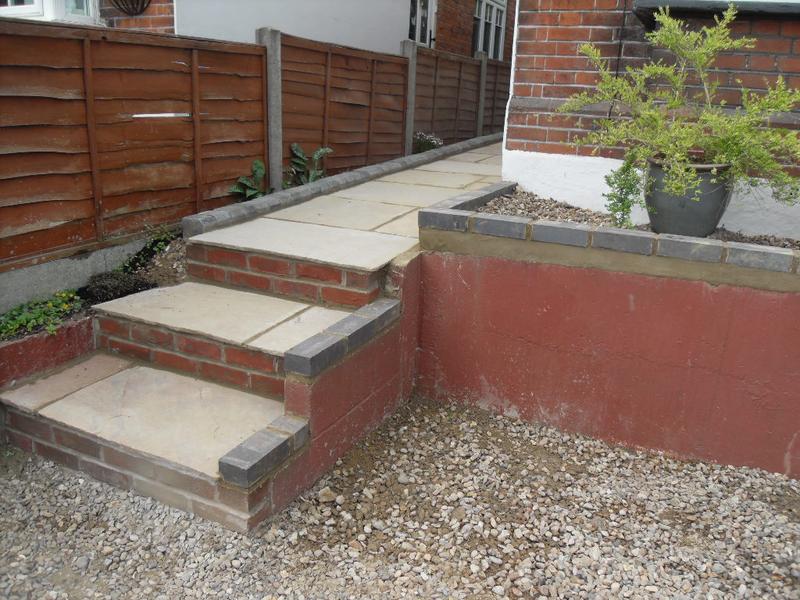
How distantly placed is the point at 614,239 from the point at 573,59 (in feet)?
5.34

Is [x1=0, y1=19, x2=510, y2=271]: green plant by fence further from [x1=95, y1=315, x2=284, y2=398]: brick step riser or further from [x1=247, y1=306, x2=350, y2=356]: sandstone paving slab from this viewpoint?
[x1=247, y1=306, x2=350, y2=356]: sandstone paving slab

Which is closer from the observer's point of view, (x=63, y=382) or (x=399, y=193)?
(x=63, y=382)

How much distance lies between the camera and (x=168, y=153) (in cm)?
434

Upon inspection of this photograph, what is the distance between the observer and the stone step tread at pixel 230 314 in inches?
126

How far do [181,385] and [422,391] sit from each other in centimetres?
133

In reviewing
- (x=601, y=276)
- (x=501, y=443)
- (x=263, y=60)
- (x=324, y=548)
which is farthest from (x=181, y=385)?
(x=263, y=60)

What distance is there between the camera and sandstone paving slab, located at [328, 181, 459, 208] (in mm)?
5114

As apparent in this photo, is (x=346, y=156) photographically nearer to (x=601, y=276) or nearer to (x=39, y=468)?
(x=601, y=276)

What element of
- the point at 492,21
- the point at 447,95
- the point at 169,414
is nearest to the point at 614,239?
the point at 169,414

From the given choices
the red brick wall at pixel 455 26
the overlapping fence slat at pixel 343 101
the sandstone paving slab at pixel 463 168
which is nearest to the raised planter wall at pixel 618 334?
the overlapping fence slat at pixel 343 101

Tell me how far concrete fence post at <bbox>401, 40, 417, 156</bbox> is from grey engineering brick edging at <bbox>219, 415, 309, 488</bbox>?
5.64 meters

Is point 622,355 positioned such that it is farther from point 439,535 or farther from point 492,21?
point 492,21

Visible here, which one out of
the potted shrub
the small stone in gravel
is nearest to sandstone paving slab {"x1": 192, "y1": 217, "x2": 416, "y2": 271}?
the small stone in gravel

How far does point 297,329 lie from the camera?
3.29m
